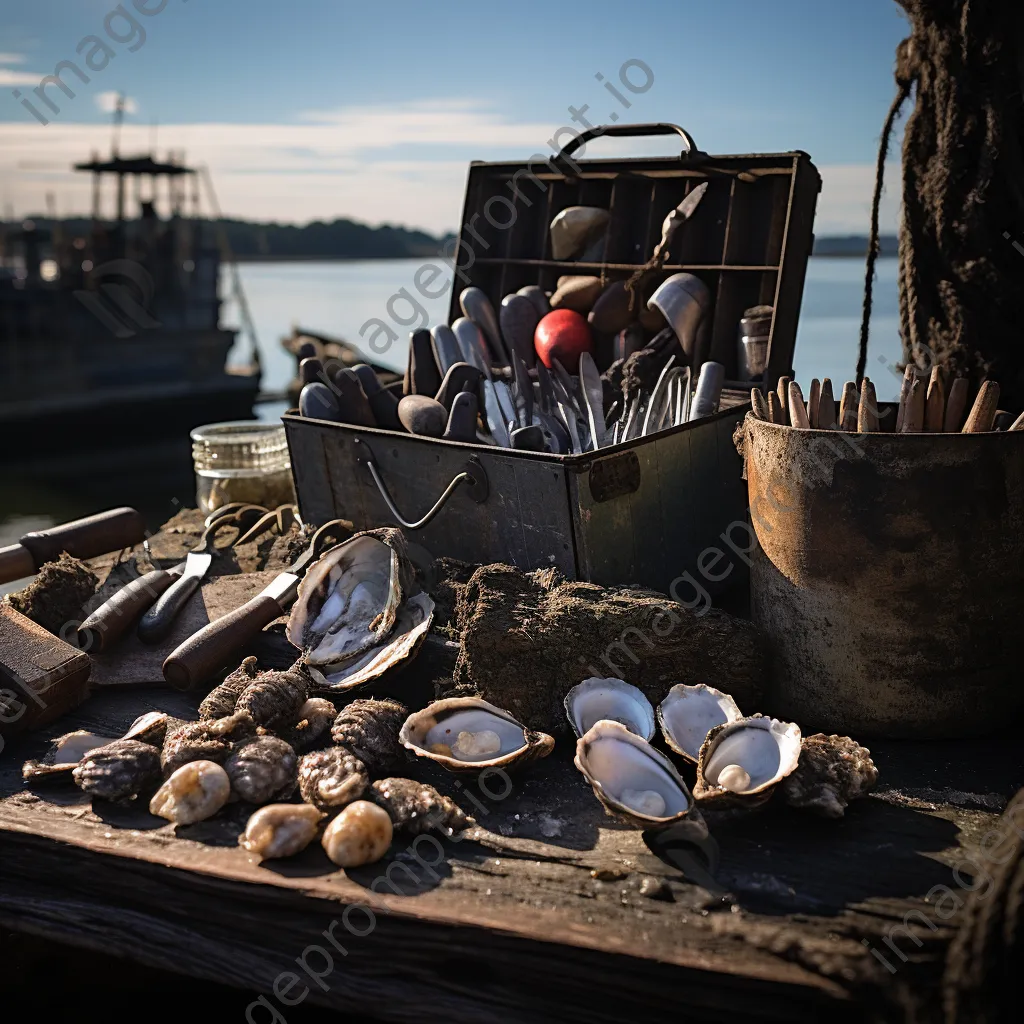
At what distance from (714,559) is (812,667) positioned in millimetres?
945

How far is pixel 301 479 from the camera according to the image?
4.12 m

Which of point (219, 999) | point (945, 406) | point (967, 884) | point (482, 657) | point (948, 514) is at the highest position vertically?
point (945, 406)

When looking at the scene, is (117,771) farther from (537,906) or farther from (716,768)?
(716,768)

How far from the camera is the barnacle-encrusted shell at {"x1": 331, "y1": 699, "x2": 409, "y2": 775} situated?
255 centimetres

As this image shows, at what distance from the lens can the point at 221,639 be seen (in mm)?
3098

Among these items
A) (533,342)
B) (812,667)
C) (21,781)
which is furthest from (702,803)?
(533,342)

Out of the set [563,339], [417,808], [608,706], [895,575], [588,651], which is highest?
[563,339]

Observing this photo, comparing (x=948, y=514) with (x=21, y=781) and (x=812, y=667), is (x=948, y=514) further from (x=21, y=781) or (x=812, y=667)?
(x=21, y=781)

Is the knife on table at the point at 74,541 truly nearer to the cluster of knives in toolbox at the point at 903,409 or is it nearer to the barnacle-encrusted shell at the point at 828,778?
the cluster of knives in toolbox at the point at 903,409

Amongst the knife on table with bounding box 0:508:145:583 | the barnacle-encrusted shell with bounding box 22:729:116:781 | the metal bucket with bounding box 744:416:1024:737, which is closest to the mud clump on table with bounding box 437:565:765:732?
the metal bucket with bounding box 744:416:1024:737

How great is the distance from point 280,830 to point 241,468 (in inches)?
122

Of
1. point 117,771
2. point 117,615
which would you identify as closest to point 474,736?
point 117,771

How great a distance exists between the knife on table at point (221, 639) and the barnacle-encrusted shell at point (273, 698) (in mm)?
302

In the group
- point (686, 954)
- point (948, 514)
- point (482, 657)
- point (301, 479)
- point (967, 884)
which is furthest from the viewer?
point (301, 479)
